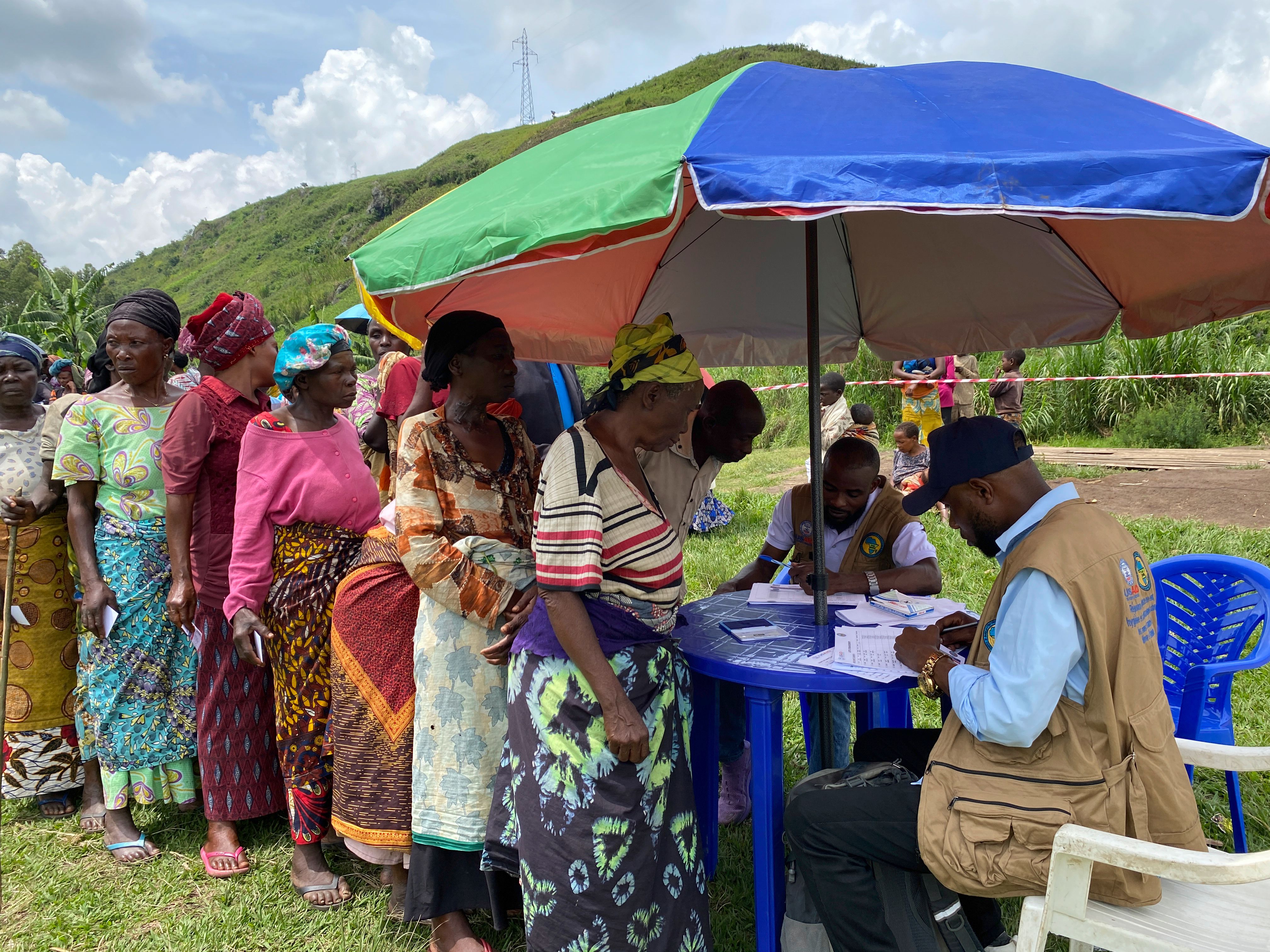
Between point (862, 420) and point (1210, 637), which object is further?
point (862, 420)

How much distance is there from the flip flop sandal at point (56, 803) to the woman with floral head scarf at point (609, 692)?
2.87 metres

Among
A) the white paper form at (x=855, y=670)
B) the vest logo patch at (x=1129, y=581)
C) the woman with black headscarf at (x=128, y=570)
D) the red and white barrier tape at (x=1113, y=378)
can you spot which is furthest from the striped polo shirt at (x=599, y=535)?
the red and white barrier tape at (x=1113, y=378)

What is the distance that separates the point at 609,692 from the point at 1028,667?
976mm

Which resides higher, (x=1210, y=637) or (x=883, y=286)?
(x=883, y=286)

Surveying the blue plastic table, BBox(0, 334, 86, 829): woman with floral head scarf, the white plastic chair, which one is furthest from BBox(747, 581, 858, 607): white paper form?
BBox(0, 334, 86, 829): woman with floral head scarf

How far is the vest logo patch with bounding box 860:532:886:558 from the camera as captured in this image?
3.41 metres

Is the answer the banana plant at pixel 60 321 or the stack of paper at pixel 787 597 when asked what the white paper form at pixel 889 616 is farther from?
the banana plant at pixel 60 321

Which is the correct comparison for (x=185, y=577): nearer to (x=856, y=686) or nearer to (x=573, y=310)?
(x=573, y=310)

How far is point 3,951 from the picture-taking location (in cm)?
295

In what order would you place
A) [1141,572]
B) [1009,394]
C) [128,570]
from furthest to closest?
[1009,394]
[128,570]
[1141,572]

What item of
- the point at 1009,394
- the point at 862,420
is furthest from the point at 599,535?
the point at 1009,394

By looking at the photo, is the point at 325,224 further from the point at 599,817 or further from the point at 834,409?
the point at 599,817

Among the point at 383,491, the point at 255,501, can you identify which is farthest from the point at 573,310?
the point at 255,501

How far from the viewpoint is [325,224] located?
308 feet
